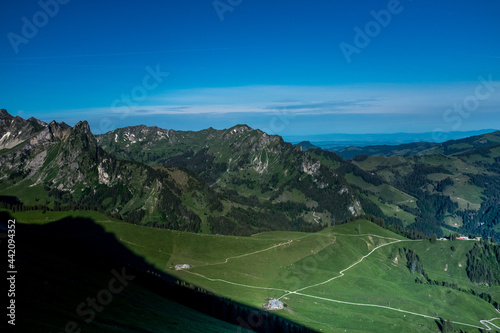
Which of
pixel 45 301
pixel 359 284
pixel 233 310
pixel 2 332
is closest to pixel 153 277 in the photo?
pixel 233 310

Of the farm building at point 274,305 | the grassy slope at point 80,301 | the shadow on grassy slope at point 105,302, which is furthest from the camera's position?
the farm building at point 274,305

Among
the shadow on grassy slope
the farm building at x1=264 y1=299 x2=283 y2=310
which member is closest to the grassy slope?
the shadow on grassy slope

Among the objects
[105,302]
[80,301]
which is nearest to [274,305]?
[105,302]

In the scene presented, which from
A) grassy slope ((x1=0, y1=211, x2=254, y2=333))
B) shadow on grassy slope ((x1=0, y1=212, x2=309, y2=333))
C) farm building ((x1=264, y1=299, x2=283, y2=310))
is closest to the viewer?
grassy slope ((x1=0, y1=211, x2=254, y2=333))

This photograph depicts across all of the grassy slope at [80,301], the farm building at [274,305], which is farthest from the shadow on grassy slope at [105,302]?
the farm building at [274,305]

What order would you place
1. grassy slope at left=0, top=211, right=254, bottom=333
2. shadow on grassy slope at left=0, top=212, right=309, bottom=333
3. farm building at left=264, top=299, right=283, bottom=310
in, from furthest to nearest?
farm building at left=264, top=299, right=283, bottom=310 → shadow on grassy slope at left=0, top=212, right=309, bottom=333 → grassy slope at left=0, top=211, right=254, bottom=333

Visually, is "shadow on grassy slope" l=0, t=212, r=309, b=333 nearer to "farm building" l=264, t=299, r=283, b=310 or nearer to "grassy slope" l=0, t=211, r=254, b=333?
"grassy slope" l=0, t=211, r=254, b=333

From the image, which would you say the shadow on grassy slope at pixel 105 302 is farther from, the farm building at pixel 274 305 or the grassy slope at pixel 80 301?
the farm building at pixel 274 305

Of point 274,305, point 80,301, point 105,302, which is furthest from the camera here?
point 274,305

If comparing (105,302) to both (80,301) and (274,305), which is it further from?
(274,305)

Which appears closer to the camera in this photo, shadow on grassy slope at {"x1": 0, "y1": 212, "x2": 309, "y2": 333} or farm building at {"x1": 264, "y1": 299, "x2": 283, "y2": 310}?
shadow on grassy slope at {"x1": 0, "y1": 212, "x2": 309, "y2": 333}

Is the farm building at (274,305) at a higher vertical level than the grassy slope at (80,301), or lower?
lower
